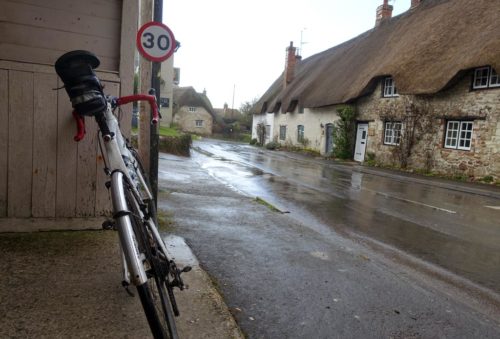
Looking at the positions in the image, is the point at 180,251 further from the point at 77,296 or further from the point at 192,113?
the point at 192,113

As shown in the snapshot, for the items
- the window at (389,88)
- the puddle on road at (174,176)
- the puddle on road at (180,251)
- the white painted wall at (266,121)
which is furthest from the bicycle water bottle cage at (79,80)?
the white painted wall at (266,121)

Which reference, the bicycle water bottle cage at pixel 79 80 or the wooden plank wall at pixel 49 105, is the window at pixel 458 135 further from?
the bicycle water bottle cage at pixel 79 80

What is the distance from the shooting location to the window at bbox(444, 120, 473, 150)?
17141 millimetres

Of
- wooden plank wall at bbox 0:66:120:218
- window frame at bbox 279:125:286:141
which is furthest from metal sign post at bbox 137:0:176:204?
window frame at bbox 279:125:286:141

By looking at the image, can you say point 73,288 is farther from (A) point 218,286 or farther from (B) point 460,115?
(B) point 460,115

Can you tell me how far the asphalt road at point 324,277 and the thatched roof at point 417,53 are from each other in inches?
455

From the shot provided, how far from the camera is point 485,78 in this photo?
53.9 ft

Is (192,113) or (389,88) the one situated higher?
(389,88)

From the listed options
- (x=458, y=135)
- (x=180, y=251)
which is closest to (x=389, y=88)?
(x=458, y=135)

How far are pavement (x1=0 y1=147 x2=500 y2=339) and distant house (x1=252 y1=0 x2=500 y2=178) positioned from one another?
1555 cm

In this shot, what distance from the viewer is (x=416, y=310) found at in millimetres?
3457

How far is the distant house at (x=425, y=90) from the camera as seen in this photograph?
1620cm

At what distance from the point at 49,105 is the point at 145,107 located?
2.32 meters

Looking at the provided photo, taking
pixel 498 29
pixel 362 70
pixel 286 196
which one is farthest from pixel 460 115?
pixel 286 196
